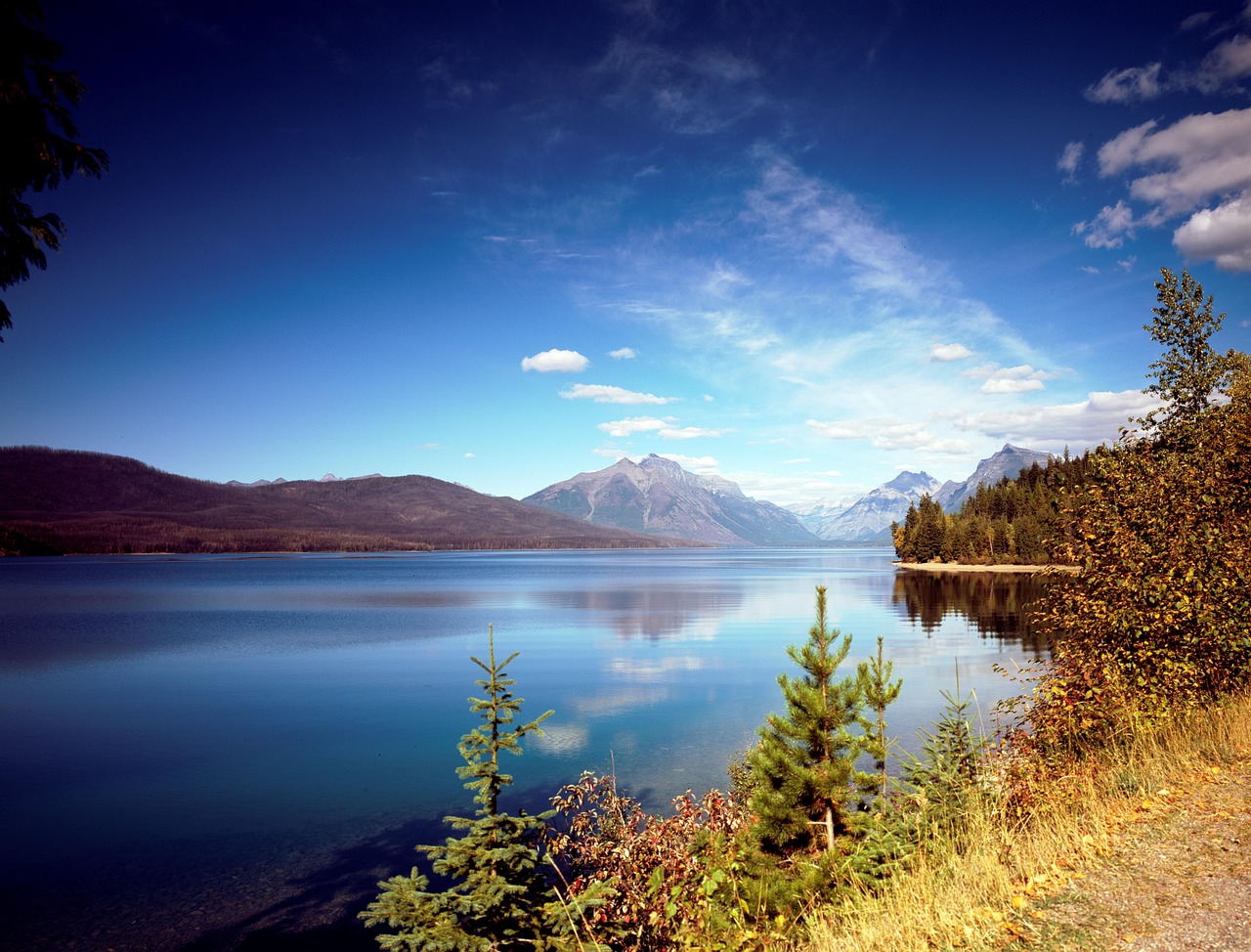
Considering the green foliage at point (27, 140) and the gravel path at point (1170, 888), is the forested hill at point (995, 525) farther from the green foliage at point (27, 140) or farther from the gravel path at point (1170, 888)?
the green foliage at point (27, 140)

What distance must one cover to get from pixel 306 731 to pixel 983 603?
69.8 metres

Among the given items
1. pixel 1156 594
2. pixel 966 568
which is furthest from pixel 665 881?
pixel 966 568

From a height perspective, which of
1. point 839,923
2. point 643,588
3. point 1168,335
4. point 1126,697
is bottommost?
point 643,588

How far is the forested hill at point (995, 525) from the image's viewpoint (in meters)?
124

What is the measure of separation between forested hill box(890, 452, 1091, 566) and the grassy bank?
119 meters

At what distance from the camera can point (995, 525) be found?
141 metres

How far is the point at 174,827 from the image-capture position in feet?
56.4

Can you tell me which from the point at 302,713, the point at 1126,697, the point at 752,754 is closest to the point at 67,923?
the point at 752,754

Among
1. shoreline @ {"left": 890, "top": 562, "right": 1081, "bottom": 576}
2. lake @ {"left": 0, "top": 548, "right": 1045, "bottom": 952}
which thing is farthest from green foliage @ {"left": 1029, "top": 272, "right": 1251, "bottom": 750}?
shoreline @ {"left": 890, "top": 562, "right": 1081, "bottom": 576}

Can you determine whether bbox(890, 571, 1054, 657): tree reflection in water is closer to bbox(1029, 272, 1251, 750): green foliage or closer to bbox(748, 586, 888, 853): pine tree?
bbox(1029, 272, 1251, 750): green foliage

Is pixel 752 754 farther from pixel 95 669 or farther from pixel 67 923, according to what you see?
pixel 95 669

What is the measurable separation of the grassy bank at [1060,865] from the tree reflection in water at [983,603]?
944 inches

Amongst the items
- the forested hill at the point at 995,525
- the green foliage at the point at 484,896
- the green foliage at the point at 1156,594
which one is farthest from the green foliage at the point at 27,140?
the forested hill at the point at 995,525

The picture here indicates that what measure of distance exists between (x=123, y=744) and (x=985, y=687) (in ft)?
128
